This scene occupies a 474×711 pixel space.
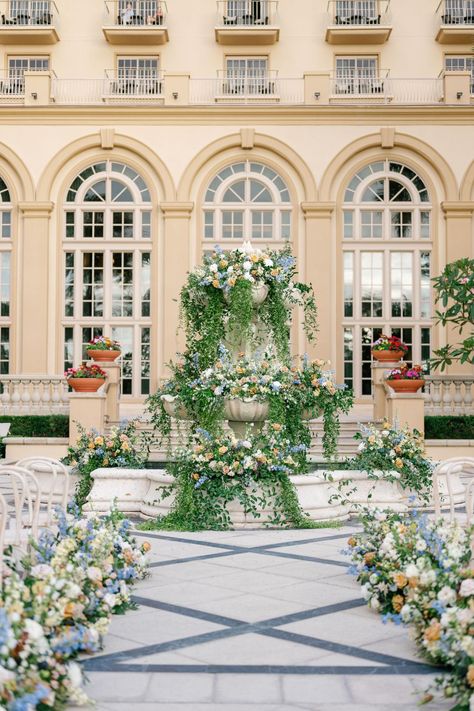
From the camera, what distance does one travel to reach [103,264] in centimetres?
2417

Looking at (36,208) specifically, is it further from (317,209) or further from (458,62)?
(458,62)

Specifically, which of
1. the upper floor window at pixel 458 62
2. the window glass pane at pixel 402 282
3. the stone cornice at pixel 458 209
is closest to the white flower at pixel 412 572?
the window glass pane at pixel 402 282

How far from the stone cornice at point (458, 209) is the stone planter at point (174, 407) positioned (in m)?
15.6

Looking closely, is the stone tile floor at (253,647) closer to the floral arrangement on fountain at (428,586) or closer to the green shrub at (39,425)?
the floral arrangement on fountain at (428,586)

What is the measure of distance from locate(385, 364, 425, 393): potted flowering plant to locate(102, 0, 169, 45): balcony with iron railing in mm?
14012

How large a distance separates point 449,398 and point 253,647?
15270mm

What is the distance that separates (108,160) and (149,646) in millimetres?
20659

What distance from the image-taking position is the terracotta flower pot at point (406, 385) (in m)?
17.8

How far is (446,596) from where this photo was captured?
426 cm

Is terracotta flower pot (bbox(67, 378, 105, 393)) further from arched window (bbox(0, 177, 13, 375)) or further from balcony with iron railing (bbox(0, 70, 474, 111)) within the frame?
balcony with iron railing (bbox(0, 70, 474, 111))

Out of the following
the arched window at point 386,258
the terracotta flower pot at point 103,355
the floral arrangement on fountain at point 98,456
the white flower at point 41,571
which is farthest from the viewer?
the arched window at point 386,258

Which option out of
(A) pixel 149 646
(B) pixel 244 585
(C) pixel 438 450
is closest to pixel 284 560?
(B) pixel 244 585

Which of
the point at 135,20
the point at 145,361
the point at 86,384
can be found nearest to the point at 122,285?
the point at 145,361

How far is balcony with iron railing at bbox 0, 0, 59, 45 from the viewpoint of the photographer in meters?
26.9
